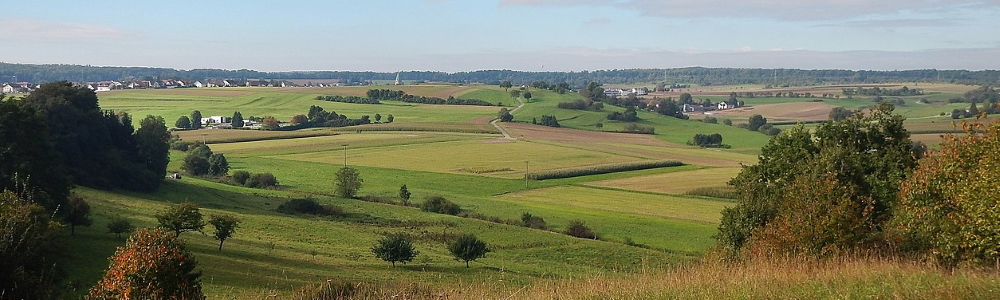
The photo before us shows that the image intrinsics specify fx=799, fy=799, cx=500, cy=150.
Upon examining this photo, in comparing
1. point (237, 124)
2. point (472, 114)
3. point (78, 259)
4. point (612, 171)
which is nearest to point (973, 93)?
point (472, 114)

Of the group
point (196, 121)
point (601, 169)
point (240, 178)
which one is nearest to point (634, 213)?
point (601, 169)

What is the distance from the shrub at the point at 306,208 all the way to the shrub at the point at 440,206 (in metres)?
7.82

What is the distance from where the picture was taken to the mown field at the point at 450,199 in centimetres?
3534

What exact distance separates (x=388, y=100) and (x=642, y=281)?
7109 inches

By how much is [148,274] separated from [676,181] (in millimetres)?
75674

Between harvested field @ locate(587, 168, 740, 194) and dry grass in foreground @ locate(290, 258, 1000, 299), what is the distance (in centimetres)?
6728

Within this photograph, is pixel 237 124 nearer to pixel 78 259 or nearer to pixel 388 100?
pixel 388 100

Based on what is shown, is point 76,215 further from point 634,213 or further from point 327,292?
point 634,213

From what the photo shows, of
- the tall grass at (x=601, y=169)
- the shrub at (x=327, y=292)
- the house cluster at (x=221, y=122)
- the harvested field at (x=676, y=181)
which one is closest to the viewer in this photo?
the shrub at (x=327, y=292)

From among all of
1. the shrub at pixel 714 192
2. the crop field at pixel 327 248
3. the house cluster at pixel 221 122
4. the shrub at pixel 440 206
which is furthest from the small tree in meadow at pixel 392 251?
the house cluster at pixel 221 122

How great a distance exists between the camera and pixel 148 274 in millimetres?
15078

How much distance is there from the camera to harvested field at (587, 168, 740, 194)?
81.6 m

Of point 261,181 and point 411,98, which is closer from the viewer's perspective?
point 261,181

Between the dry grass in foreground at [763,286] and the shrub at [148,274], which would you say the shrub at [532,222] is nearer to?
the shrub at [148,274]
